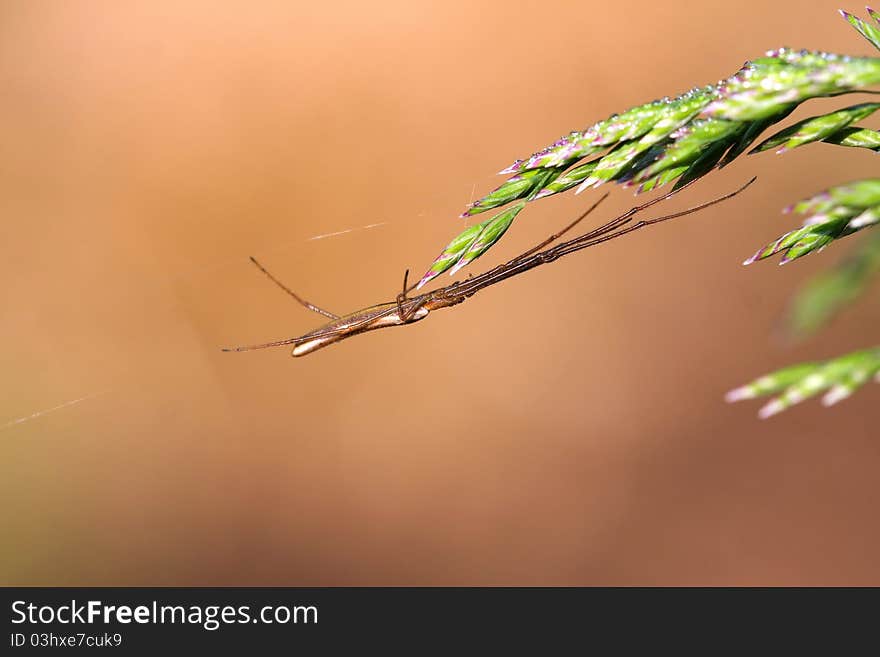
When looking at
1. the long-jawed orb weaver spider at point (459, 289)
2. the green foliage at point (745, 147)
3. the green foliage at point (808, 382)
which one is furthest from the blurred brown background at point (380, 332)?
the green foliage at point (808, 382)

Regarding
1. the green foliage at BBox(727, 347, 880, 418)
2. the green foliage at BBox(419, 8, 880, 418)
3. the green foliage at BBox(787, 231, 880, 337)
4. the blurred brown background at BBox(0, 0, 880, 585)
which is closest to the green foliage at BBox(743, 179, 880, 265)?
the green foliage at BBox(419, 8, 880, 418)

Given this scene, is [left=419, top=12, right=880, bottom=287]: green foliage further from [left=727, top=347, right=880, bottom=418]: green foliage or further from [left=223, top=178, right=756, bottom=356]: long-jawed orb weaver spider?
[left=727, top=347, right=880, bottom=418]: green foliage

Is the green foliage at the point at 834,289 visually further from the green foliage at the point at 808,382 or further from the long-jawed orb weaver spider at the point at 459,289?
the long-jawed orb weaver spider at the point at 459,289

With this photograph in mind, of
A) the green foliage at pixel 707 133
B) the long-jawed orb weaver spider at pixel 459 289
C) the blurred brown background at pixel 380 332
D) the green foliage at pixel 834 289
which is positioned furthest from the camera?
the blurred brown background at pixel 380 332

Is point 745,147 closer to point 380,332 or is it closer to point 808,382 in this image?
point 808,382

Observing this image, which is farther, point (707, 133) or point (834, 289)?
point (707, 133)

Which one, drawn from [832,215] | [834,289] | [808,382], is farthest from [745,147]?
[834,289]

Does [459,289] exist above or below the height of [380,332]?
below
